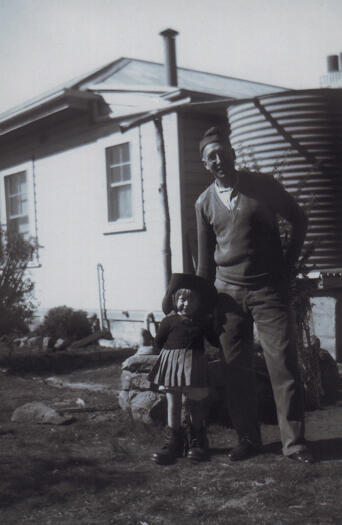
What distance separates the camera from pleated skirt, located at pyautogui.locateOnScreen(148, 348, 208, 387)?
4426 millimetres

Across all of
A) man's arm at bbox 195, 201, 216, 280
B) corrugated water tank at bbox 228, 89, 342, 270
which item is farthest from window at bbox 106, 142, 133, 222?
man's arm at bbox 195, 201, 216, 280

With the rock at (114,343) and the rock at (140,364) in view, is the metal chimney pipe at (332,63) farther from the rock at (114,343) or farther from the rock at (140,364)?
the rock at (140,364)

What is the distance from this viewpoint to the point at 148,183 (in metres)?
10.2

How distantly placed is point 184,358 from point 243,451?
0.76 m

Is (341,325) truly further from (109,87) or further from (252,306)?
(109,87)

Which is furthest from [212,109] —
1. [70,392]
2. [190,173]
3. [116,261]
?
[70,392]

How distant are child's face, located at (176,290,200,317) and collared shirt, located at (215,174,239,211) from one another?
654mm

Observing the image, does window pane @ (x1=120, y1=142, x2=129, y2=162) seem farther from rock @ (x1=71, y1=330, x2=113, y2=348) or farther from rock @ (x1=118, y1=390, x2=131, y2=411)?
rock @ (x1=118, y1=390, x2=131, y2=411)

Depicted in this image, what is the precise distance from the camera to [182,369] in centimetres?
445

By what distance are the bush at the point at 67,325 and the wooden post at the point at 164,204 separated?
96.3 inches

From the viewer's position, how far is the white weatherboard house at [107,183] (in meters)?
9.78

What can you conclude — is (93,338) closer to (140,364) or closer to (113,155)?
(113,155)

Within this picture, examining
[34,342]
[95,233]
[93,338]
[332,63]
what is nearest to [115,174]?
[95,233]

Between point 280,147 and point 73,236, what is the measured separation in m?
4.84
